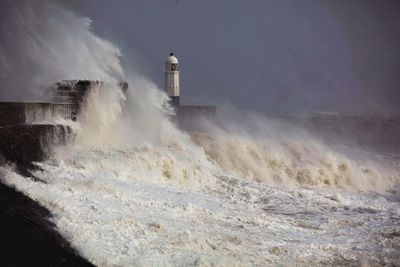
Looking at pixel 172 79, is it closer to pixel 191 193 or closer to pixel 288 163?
pixel 288 163

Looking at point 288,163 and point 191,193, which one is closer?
point 191,193

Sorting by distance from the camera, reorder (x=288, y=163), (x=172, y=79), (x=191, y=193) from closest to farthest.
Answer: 1. (x=191, y=193)
2. (x=288, y=163)
3. (x=172, y=79)

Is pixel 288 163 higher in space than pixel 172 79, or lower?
lower

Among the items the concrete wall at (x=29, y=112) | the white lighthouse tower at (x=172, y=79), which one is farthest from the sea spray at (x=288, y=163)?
the white lighthouse tower at (x=172, y=79)

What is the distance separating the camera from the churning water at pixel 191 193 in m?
5.53

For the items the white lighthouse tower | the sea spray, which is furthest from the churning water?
the white lighthouse tower

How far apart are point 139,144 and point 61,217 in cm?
558

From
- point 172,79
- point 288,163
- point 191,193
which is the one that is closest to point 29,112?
point 191,193

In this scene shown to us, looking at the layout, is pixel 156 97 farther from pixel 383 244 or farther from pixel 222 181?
pixel 383 244

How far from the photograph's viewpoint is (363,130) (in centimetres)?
2745

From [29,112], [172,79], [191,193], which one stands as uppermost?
[172,79]

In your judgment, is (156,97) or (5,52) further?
(5,52)

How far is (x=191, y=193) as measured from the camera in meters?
8.63

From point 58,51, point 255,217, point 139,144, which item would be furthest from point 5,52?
point 255,217
